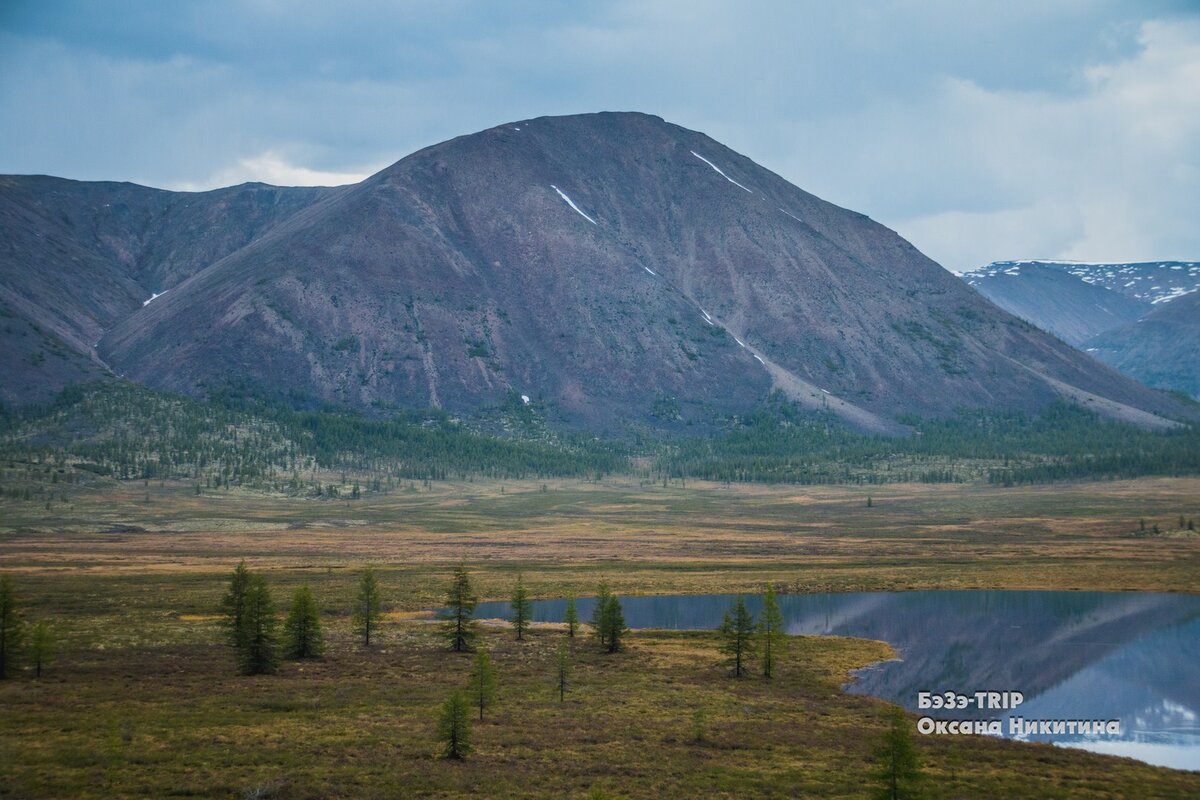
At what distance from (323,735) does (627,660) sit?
23.9m

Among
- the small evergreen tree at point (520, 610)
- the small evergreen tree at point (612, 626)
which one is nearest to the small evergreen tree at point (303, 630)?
the small evergreen tree at point (520, 610)

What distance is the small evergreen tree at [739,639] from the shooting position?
59.0 metres

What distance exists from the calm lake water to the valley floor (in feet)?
12.9

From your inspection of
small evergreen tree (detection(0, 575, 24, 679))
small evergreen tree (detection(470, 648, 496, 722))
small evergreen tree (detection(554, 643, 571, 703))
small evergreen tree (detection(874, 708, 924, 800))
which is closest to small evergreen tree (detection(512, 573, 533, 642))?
small evergreen tree (detection(554, 643, 571, 703))

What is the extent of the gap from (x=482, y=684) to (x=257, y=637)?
51.6ft

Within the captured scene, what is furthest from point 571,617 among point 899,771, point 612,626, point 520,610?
point 899,771

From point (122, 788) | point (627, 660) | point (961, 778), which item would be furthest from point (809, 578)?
point (122, 788)

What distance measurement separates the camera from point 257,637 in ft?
183

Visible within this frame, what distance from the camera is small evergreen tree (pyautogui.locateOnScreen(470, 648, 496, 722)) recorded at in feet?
157

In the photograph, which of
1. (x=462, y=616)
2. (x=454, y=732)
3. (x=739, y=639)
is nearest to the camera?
(x=454, y=732)

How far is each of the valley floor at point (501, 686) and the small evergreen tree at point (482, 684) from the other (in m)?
1.17

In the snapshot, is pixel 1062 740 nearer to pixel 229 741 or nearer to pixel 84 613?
pixel 229 741

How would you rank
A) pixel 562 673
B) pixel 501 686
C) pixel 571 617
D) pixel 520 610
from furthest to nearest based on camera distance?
1. pixel 520 610
2. pixel 571 617
3. pixel 501 686
4. pixel 562 673

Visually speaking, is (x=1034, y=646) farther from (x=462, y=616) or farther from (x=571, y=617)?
(x=462, y=616)
